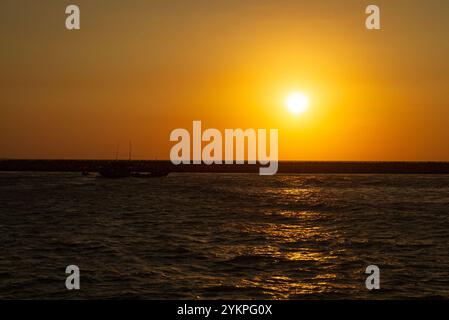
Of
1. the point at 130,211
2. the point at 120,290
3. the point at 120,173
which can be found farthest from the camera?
the point at 120,173

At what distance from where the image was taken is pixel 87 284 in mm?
19969

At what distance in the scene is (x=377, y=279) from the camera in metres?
20.2

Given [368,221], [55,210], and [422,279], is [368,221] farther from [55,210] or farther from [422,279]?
[55,210]

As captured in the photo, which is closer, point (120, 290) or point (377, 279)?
point (120, 290)

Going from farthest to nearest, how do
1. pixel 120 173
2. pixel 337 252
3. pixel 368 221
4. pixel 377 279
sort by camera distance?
pixel 120 173, pixel 368 221, pixel 337 252, pixel 377 279

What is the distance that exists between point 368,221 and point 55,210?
93.8 ft

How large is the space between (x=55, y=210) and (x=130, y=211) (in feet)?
24.1
